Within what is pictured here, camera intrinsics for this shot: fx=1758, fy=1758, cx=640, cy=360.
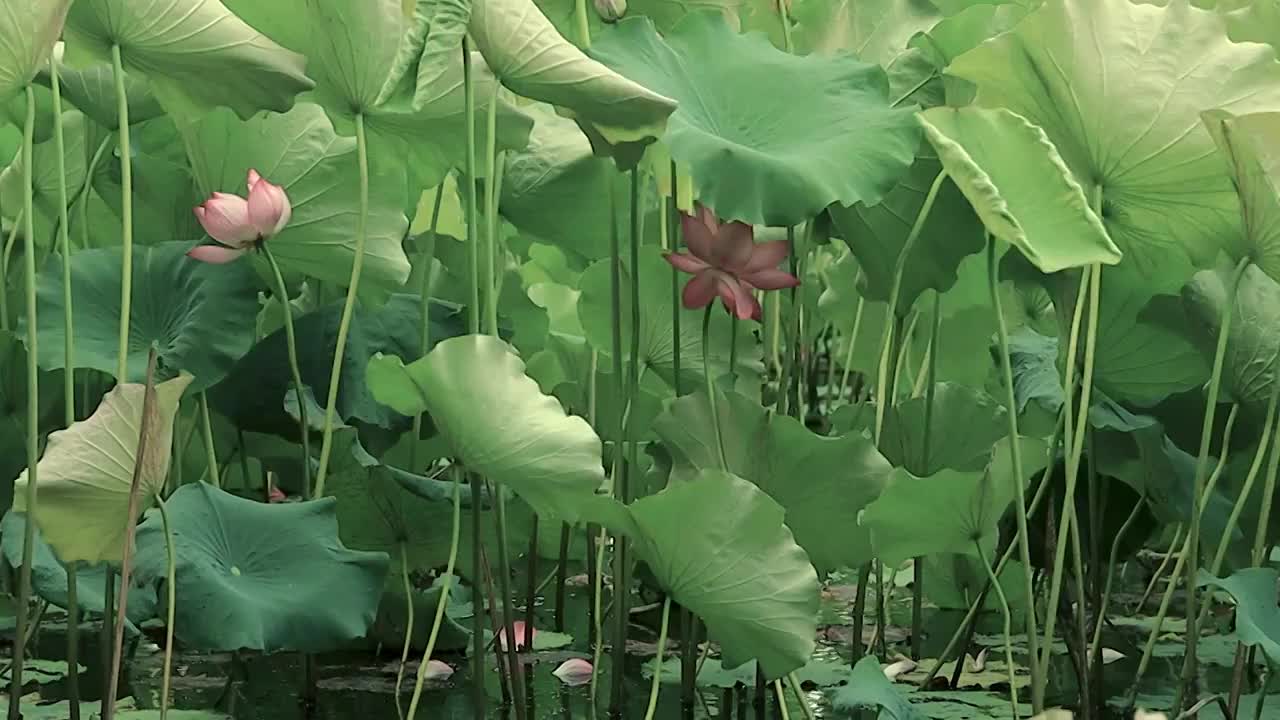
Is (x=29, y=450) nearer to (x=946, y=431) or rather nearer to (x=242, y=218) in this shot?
(x=242, y=218)

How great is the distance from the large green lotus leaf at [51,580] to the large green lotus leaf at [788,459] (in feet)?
1.33

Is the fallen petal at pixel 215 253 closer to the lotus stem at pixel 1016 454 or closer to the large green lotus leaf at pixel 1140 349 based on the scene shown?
the lotus stem at pixel 1016 454

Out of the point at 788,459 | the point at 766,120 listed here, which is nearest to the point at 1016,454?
the point at 788,459

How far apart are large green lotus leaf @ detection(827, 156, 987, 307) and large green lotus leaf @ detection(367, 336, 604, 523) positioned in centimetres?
38

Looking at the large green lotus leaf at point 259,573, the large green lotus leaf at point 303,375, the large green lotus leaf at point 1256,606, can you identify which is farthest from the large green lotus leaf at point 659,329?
the large green lotus leaf at point 1256,606

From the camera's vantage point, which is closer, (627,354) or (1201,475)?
(1201,475)

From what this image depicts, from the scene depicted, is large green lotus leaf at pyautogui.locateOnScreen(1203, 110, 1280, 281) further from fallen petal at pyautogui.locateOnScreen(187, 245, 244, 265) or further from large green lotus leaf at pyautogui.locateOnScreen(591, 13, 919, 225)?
fallen petal at pyautogui.locateOnScreen(187, 245, 244, 265)

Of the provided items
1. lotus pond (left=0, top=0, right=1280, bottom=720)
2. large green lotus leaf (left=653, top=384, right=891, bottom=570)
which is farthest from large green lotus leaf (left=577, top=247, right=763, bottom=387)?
large green lotus leaf (left=653, top=384, right=891, bottom=570)

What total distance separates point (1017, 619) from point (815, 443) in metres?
0.56

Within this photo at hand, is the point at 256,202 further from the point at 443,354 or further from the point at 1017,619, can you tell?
the point at 1017,619

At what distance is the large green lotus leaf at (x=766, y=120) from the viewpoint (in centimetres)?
112

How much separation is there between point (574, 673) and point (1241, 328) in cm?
62

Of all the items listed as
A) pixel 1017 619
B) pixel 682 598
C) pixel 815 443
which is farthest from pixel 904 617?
pixel 682 598

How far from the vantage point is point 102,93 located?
141 cm
